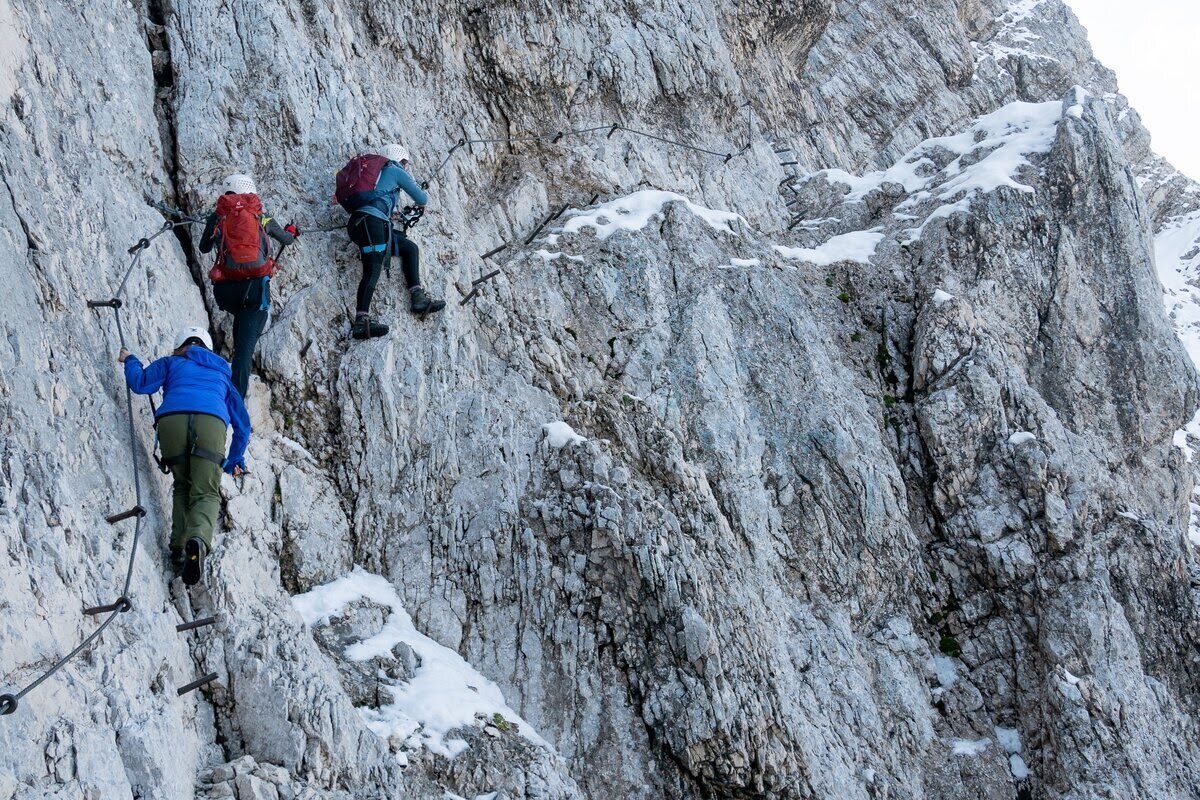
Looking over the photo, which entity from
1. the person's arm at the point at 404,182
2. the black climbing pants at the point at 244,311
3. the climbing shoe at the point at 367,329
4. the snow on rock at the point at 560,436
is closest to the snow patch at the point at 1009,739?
the snow on rock at the point at 560,436

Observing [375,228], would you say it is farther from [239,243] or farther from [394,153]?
[239,243]

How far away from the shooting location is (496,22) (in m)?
18.6

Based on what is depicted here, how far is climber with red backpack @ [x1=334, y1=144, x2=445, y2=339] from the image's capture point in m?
13.1

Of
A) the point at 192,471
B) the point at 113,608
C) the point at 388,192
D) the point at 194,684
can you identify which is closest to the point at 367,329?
the point at 388,192

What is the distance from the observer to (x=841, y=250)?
19219 millimetres

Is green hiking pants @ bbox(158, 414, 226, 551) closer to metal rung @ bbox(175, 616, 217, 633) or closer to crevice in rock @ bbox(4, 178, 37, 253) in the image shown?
metal rung @ bbox(175, 616, 217, 633)

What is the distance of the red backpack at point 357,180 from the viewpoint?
13297 millimetres

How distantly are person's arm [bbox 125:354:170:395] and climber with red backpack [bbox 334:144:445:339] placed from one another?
12.5ft

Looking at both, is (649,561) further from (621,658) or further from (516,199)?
(516,199)

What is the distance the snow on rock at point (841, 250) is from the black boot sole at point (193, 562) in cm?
1320

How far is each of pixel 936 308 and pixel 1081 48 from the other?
74.1ft

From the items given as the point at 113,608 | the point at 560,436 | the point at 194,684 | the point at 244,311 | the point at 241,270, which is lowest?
the point at 194,684

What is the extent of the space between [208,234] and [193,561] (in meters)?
4.84

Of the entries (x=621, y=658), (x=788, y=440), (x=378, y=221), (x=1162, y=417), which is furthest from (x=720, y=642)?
(x=1162, y=417)
